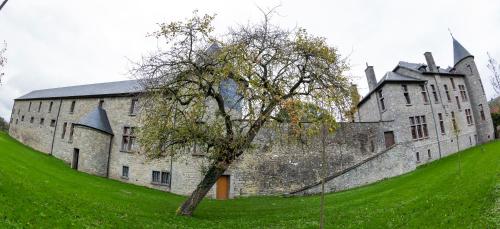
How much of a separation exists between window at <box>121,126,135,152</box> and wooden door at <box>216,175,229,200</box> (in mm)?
9769

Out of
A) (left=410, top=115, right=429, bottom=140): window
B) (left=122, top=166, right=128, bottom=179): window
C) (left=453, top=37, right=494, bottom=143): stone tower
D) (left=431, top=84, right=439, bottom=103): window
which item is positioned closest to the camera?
(left=122, top=166, right=128, bottom=179): window

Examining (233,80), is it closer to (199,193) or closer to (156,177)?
(199,193)

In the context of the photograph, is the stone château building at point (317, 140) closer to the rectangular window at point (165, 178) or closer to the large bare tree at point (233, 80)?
the rectangular window at point (165, 178)

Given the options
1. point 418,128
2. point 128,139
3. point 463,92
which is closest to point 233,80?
point 128,139

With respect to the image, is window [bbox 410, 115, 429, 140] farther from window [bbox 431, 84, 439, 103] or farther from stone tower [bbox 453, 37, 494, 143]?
stone tower [bbox 453, 37, 494, 143]

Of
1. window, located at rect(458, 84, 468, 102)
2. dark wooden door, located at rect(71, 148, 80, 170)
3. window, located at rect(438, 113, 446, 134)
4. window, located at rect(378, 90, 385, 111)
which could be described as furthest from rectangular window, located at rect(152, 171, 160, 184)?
window, located at rect(458, 84, 468, 102)

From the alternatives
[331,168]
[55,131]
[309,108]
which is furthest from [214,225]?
[55,131]

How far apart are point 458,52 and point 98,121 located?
4178 cm

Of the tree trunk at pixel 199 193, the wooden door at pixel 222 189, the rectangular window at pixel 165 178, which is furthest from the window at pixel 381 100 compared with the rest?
the tree trunk at pixel 199 193

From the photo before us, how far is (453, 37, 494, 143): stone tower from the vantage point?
37375 mm

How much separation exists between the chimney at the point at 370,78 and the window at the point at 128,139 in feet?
82.6

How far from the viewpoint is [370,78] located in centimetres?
3559

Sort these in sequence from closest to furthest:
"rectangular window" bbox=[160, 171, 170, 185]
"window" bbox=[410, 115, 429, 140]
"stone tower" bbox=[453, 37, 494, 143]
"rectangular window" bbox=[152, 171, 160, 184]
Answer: "rectangular window" bbox=[160, 171, 170, 185] → "rectangular window" bbox=[152, 171, 160, 184] → "window" bbox=[410, 115, 429, 140] → "stone tower" bbox=[453, 37, 494, 143]

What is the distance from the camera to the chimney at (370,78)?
1385 inches
